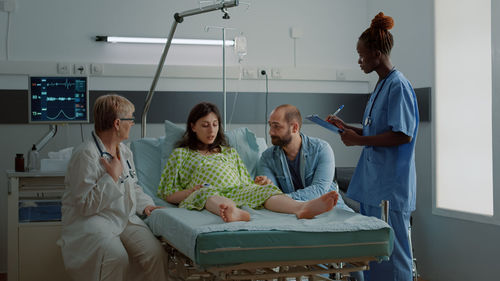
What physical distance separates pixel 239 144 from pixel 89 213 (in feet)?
3.49

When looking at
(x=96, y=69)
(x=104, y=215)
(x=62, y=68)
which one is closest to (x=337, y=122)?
(x=104, y=215)

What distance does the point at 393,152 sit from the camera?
242 cm

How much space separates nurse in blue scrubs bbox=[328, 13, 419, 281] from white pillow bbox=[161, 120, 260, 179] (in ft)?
2.67

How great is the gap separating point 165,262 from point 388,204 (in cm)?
101

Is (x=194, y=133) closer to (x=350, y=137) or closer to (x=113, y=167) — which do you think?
(x=113, y=167)

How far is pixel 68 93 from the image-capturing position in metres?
3.48

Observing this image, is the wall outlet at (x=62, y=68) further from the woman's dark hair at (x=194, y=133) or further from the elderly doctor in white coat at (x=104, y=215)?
the elderly doctor in white coat at (x=104, y=215)

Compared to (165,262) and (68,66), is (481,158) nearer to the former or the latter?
(165,262)

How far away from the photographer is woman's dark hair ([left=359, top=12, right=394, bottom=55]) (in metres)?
2.43

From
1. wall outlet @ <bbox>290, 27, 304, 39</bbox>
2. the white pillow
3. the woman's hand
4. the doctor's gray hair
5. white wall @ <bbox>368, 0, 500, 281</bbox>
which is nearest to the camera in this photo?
the doctor's gray hair

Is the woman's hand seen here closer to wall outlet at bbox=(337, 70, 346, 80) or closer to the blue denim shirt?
the blue denim shirt

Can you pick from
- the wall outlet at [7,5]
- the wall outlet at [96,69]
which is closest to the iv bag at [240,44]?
the wall outlet at [96,69]

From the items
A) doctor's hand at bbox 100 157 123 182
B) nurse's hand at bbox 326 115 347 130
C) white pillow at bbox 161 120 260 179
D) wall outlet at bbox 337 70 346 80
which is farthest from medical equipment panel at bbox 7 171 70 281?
wall outlet at bbox 337 70 346 80

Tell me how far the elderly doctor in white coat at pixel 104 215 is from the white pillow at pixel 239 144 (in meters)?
0.52
